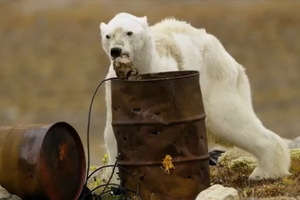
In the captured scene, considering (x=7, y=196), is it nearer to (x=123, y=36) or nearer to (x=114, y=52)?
(x=114, y=52)

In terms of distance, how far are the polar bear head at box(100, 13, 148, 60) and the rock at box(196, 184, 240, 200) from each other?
142cm

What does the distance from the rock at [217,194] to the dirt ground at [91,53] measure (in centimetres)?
1759

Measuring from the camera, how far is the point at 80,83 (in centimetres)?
3416

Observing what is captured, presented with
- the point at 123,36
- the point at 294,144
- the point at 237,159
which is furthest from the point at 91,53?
the point at 123,36

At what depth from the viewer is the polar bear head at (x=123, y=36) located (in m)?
9.84

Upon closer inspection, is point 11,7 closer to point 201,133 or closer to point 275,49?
point 275,49

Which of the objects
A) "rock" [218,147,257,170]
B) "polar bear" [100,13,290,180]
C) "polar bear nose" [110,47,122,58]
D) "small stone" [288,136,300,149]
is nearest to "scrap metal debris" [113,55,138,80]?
"polar bear nose" [110,47,122,58]

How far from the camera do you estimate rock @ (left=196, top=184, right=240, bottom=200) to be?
9.14m

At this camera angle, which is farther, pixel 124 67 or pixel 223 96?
pixel 223 96

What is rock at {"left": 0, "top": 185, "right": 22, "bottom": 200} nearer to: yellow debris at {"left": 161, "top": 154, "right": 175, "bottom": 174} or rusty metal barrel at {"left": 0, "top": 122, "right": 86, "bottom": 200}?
rusty metal barrel at {"left": 0, "top": 122, "right": 86, "bottom": 200}

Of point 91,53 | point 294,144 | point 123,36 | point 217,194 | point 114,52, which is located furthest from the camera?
point 91,53

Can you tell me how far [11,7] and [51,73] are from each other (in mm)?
9433

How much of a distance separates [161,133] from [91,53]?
26.7 meters

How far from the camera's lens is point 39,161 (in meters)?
9.39
